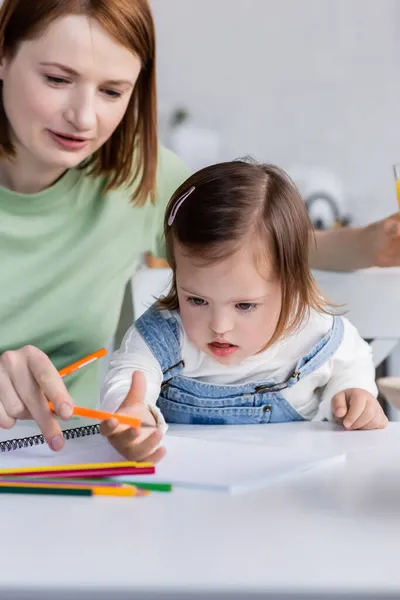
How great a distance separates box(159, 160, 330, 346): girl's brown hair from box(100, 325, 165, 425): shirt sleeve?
0.06 meters

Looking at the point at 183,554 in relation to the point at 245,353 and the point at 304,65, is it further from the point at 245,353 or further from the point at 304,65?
the point at 304,65

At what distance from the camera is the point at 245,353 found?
3.23ft

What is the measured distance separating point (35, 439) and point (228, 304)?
26 centimetres

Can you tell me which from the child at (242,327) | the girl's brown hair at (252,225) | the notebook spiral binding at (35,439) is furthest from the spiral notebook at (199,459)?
the girl's brown hair at (252,225)

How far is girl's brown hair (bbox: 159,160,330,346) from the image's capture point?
0.95m

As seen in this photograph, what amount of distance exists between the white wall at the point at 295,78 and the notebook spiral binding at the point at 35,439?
123 inches

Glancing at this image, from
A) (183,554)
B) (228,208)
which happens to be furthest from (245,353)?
(183,554)

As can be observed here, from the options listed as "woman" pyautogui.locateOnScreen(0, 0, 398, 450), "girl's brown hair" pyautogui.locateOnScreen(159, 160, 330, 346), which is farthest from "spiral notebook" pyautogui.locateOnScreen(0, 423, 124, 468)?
"woman" pyautogui.locateOnScreen(0, 0, 398, 450)

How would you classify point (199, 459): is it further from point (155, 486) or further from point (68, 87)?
point (68, 87)

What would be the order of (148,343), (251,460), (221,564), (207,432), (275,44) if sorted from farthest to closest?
(275,44) → (148,343) → (207,432) → (251,460) → (221,564)

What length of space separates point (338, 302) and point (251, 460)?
546 millimetres

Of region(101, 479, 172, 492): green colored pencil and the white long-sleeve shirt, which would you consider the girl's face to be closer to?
the white long-sleeve shirt

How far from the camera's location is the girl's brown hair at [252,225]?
0.95 metres

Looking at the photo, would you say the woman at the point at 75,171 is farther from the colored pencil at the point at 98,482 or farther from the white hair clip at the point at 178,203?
the colored pencil at the point at 98,482
